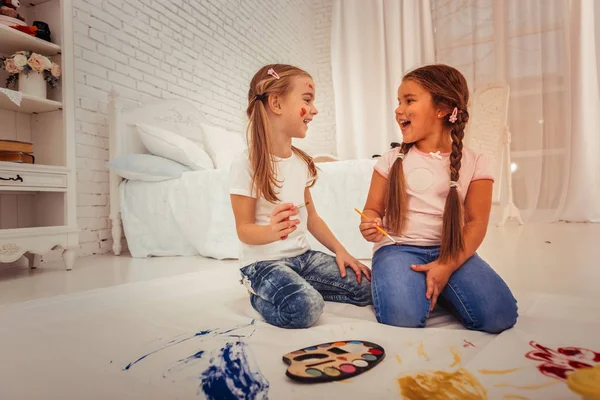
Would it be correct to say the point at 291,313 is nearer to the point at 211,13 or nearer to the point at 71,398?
the point at 71,398

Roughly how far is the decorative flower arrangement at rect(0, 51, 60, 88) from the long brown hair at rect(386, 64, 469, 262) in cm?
166

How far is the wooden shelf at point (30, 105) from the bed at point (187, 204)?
45 cm

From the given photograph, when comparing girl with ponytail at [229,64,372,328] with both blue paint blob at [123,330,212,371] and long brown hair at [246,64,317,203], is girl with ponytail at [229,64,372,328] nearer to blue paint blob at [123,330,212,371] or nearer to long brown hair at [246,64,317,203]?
long brown hair at [246,64,317,203]

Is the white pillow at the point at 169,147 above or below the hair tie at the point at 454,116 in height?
above

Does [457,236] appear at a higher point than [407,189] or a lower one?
lower

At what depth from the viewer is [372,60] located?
4.73 m

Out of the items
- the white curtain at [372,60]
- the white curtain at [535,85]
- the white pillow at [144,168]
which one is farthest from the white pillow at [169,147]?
the white curtain at [535,85]

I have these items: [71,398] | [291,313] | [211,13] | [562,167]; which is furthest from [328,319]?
[562,167]

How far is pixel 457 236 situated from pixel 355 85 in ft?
13.3

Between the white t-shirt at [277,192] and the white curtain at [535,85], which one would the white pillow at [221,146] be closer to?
the white t-shirt at [277,192]

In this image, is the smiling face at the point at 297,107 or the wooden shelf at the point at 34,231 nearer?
the smiling face at the point at 297,107

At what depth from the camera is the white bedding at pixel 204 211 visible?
2.08m

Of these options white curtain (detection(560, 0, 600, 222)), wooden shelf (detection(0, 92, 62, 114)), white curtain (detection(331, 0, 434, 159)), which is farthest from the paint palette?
white curtain (detection(331, 0, 434, 159))

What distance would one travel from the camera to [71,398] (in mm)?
661
